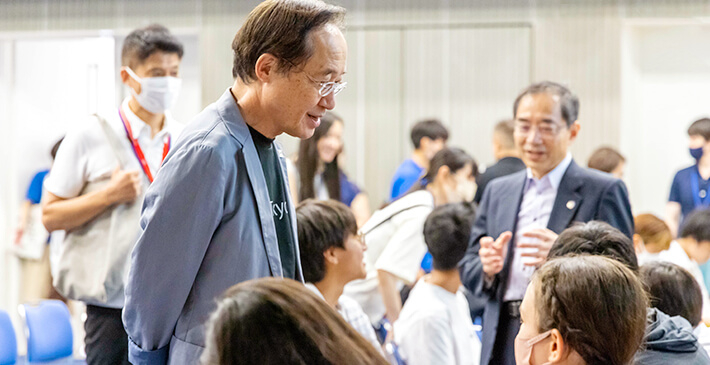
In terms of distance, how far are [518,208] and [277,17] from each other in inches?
57.0

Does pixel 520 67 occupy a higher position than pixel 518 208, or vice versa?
pixel 520 67

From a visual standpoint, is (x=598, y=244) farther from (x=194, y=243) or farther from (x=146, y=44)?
(x=146, y=44)

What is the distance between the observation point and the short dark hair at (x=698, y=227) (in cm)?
461

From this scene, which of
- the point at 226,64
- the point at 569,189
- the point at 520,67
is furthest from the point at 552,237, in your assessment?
the point at 226,64

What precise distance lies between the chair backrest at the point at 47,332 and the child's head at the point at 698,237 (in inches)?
131

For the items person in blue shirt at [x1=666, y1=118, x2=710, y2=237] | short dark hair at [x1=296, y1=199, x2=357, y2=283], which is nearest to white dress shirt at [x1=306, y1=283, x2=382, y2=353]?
short dark hair at [x1=296, y1=199, x2=357, y2=283]

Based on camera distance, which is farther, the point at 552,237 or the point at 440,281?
the point at 440,281

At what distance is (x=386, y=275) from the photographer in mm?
3879

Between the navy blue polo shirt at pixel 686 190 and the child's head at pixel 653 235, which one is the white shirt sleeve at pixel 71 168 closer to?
the child's head at pixel 653 235

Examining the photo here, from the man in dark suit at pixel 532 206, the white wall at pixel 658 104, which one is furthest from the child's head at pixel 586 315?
the white wall at pixel 658 104

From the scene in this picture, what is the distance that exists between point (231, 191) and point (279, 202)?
203mm

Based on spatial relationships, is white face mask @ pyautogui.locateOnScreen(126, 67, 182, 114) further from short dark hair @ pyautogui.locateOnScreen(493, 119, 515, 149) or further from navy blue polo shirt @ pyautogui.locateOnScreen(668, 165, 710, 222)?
navy blue polo shirt @ pyautogui.locateOnScreen(668, 165, 710, 222)

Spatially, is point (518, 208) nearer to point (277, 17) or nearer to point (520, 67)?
point (277, 17)

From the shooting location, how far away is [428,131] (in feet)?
20.8
